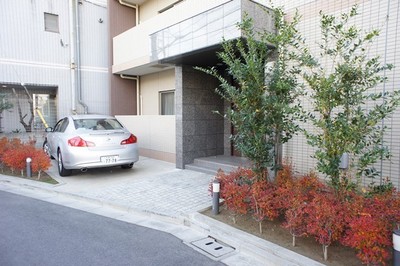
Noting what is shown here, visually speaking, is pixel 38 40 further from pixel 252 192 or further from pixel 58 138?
pixel 252 192

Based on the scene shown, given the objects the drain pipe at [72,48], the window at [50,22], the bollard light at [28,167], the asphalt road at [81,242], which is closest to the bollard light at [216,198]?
the asphalt road at [81,242]

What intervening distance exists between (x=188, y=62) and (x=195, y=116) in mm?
1544

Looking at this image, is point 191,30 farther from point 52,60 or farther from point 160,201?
point 52,60

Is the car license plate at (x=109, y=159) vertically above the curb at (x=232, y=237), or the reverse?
the car license plate at (x=109, y=159)

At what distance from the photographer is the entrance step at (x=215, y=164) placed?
7176 mm

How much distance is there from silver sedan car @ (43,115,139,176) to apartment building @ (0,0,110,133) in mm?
5039

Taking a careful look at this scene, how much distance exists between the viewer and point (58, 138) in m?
7.40

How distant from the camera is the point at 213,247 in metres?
3.66

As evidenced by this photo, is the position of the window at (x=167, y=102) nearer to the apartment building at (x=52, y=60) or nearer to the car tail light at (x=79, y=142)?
the apartment building at (x=52, y=60)

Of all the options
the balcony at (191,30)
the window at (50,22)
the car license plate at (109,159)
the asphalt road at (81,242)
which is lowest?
the asphalt road at (81,242)

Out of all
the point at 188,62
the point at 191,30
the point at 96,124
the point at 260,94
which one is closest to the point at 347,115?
the point at 260,94

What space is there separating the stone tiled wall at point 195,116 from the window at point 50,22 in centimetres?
709

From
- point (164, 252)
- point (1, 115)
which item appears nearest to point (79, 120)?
point (164, 252)

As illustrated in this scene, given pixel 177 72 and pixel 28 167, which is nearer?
pixel 28 167
